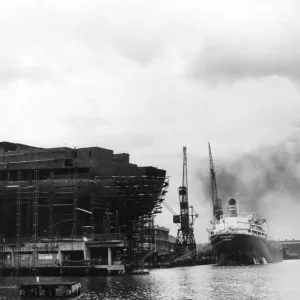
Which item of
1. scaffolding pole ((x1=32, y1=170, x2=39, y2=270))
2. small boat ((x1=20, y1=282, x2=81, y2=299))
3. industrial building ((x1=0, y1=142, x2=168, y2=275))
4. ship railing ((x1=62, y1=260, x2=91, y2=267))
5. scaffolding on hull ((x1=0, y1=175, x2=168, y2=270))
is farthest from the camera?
scaffolding on hull ((x1=0, y1=175, x2=168, y2=270))

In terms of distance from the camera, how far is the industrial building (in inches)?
5089

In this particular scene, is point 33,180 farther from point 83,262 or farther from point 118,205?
point 83,262

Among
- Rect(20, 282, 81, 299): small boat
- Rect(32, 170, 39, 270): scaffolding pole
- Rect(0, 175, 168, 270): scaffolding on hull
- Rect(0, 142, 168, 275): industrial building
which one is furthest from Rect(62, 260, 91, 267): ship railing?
Rect(20, 282, 81, 299): small boat

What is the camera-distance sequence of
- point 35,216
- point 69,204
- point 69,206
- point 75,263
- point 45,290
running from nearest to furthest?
point 45,290, point 75,263, point 69,204, point 35,216, point 69,206

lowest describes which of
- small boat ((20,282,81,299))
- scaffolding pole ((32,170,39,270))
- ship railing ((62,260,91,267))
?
small boat ((20,282,81,299))

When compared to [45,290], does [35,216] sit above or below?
above

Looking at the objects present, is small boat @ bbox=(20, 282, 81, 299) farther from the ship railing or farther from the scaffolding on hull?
the scaffolding on hull

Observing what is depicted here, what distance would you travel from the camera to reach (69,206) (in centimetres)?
14725

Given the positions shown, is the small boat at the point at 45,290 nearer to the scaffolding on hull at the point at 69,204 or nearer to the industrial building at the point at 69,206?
the industrial building at the point at 69,206

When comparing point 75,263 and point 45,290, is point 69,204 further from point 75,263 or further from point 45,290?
point 45,290

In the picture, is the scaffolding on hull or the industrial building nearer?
the industrial building

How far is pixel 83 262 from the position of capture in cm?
12250

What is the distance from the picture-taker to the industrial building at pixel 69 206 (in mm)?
129250

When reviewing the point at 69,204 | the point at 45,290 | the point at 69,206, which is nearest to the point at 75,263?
the point at 69,204
